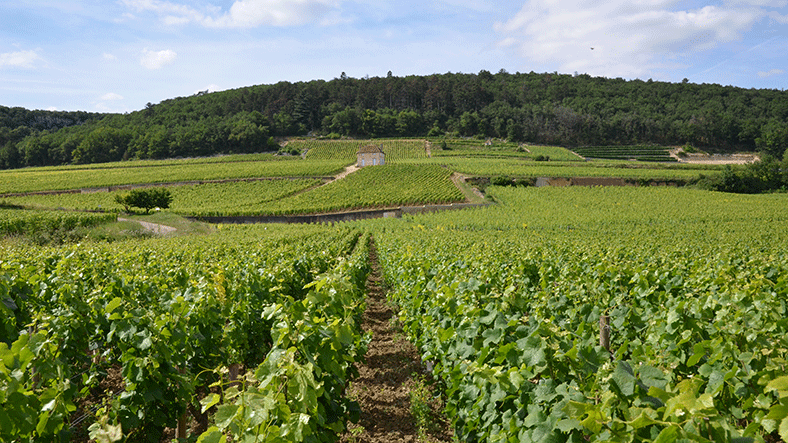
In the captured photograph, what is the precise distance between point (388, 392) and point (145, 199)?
4378cm

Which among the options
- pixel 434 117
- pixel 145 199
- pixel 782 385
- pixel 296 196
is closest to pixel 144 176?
pixel 145 199

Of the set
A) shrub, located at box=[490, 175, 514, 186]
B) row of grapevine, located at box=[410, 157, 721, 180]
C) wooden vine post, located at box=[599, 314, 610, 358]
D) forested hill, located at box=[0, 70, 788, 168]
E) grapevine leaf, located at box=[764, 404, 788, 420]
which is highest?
forested hill, located at box=[0, 70, 788, 168]

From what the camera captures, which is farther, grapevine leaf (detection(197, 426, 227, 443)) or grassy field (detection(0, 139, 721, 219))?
grassy field (detection(0, 139, 721, 219))

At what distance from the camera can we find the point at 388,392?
255 inches

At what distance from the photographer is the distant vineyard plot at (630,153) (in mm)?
87250

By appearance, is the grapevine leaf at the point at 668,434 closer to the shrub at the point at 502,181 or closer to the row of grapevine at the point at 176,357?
the row of grapevine at the point at 176,357

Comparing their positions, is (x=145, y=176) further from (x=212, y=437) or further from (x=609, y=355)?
(x=609, y=355)

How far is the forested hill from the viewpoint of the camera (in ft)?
315

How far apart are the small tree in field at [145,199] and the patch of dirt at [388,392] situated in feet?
131

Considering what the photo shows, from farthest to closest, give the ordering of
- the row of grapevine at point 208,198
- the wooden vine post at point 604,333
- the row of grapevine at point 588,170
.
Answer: the row of grapevine at point 588,170, the row of grapevine at point 208,198, the wooden vine post at point 604,333

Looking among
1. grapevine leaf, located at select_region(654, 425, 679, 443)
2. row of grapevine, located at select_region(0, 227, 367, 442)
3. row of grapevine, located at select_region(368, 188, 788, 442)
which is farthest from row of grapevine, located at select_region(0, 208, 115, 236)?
grapevine leaf, located at select_region(654, 425, 679, 443)

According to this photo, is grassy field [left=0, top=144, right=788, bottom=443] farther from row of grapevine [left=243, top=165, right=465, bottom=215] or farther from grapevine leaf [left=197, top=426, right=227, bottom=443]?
row of grapevine [left=243, top=165, right=465, bottom=215]

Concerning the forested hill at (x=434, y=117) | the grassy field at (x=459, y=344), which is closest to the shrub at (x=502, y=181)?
the grassy field at (x=459, y=344)

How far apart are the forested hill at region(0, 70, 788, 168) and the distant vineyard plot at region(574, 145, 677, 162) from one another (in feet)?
28.8
